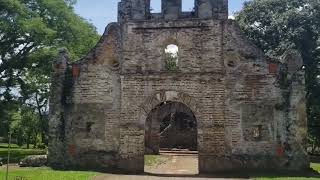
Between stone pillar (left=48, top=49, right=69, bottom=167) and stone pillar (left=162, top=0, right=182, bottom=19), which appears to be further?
stone pillar (left=48, top=49, right=69, bottom=167)

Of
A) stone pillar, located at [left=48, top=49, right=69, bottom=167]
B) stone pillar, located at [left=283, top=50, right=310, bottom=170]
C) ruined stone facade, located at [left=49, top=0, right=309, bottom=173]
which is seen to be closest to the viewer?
stone pillar, located at [left=283, top=50, right=310, bottom=170]

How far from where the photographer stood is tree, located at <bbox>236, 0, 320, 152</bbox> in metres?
26.9

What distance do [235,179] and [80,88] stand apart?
288 inches

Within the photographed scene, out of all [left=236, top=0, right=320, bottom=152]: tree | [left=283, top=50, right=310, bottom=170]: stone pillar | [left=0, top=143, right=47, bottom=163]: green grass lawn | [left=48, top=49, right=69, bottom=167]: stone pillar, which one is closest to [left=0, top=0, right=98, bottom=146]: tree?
[left=0, top=143, right=47, bottom=163]: green grass lawn

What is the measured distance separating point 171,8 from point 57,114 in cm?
633

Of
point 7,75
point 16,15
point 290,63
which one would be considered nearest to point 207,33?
point 290,63

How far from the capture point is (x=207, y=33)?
18.4 metres

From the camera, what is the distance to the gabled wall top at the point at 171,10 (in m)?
18.5

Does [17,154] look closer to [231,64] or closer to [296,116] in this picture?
[231,64]

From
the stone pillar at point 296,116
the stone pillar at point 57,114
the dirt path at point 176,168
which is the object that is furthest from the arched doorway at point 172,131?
the stone pillar at point 296,116

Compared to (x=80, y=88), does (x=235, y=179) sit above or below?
below

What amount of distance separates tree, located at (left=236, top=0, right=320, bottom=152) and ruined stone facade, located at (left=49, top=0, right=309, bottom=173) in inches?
355

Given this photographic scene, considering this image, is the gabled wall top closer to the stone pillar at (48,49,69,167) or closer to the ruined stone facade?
the ruined stone facade

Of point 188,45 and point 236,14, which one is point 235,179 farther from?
point 236,14
